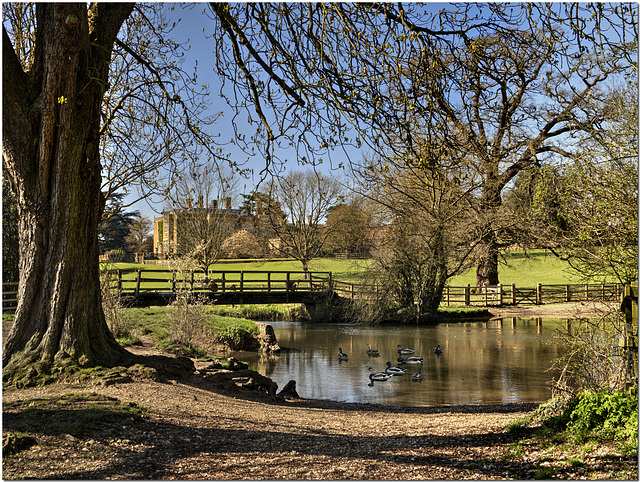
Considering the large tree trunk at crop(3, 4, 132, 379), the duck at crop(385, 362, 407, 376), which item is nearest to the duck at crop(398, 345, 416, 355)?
the duck at crop(385, 362, 407, 376)

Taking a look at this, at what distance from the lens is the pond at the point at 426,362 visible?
32.4 feet

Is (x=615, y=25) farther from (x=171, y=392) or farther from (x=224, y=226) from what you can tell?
(x=224, y=226)

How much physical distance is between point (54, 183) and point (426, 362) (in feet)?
32.7

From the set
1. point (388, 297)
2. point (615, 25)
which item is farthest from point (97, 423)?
point (388, 297)

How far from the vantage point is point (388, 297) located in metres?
20.7

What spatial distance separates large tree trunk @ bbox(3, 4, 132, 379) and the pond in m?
4.83

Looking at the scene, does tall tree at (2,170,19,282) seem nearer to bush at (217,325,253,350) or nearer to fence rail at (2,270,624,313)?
fence rail at (2,270,624,313)

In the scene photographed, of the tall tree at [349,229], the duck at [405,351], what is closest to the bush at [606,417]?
the duck at [405,351]

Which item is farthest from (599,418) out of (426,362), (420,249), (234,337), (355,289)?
(355,289)

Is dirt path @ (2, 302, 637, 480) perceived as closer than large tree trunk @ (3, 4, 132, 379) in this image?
Yes

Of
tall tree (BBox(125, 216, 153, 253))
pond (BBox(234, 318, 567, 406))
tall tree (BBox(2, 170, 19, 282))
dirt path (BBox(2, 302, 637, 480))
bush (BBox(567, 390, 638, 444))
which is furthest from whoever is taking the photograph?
tall tree (BBox(125, 216, 153, 253))

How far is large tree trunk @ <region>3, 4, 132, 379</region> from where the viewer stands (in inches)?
253

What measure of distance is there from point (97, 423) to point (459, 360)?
34.3 ft

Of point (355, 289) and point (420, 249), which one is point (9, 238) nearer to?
point (355, 289)
